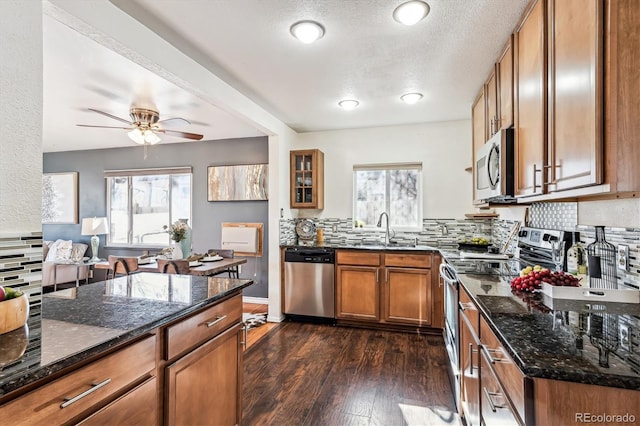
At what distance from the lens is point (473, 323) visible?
1.51 m

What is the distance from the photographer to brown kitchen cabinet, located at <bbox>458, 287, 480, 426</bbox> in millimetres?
1429

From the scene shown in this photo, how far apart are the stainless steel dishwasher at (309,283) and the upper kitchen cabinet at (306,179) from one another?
653 millimetres

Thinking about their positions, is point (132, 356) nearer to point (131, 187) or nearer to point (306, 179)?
point (306, 179)

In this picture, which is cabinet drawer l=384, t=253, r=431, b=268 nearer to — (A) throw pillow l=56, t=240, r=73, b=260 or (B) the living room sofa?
(B) the living room sofa

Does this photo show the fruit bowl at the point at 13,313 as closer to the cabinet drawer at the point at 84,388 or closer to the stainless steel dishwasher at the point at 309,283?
the cabinet drawer at the point at 84,388

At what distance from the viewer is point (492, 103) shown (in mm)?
2389

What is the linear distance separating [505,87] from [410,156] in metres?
1.94

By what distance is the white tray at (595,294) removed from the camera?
1.27 meters

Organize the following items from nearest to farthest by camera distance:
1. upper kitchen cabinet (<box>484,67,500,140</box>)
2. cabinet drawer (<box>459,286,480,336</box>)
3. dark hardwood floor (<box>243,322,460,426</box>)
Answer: cabinet drawer (<box>459,286,480,336</box>)
dark hardwood floor (<box>243,322,460,426</box>)
upper kitchen cabinet (<box>484,67,500,140</box>)

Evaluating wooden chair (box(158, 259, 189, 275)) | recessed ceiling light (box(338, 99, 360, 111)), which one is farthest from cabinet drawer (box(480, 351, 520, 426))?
wooden chair (box(158, 259, 189, 275))

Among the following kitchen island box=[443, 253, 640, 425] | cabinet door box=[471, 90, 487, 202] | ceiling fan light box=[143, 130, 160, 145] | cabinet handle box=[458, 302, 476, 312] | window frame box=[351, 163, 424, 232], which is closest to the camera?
kitchen island box=[443, 253, 640, 425]

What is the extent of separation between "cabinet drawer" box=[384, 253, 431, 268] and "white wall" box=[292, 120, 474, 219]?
2.48 feet

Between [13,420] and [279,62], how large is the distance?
91.2 inches

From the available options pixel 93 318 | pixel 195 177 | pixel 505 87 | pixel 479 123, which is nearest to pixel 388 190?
pixel 479 123
